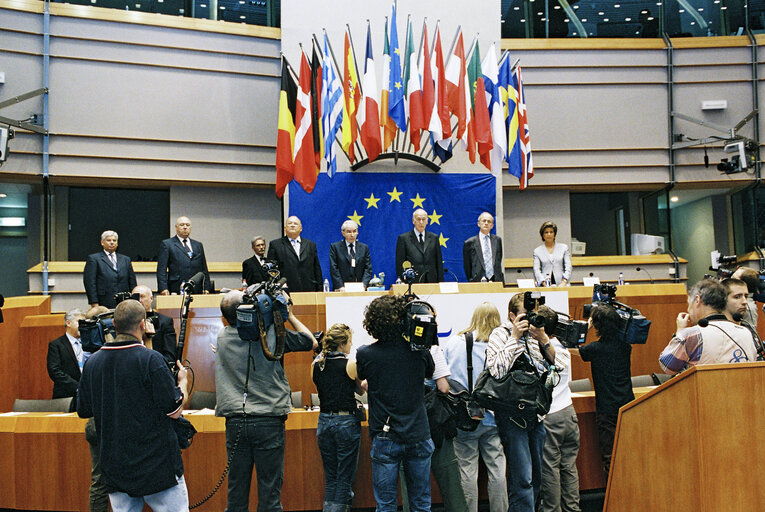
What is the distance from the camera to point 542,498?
4.80m

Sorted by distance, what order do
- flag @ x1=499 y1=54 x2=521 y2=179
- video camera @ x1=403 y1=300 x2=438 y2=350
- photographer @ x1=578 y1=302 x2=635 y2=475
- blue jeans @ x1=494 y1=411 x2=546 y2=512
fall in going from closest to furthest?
video camera @ x1=403 y1=300 x2=438 y2=350
blue jeans @ x1=494 y1=411 x2=546 y2=512
photographer @ x1=578 y1=302 x2=635 y2=475
flag @ x1=499 y1=54 x2=521 y2=179

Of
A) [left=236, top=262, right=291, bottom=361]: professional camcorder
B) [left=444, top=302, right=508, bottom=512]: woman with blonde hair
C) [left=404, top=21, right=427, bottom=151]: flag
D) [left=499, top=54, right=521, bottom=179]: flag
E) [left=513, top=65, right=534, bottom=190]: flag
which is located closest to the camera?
[left=236, top=262, right=291, bottom=361]: professional camcorder

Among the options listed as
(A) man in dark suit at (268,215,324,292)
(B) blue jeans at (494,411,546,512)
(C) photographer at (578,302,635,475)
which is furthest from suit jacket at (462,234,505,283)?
(B) blue jeans at (494,411,546,512)

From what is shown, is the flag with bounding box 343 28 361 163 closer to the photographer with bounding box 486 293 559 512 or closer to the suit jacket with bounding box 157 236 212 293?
the suit jacket with bounding box 157 236 212 293

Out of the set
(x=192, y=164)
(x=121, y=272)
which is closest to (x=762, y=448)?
(x=121, y=272)

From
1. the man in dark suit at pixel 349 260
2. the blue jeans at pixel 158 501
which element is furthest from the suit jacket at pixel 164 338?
the blue jeans at pixel 158 501

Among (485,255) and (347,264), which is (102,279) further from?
(485,255)

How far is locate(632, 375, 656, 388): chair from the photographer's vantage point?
247 inches

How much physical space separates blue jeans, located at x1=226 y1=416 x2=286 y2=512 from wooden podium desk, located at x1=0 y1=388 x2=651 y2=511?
1.21 meters

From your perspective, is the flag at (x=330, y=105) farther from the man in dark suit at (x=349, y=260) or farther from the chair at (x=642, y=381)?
the chair at (x=642, y=381)

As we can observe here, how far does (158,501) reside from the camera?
334cm

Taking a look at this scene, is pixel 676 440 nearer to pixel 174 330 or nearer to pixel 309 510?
pixel 309 510

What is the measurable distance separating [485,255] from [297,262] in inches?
85.3

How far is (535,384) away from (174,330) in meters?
3.48
